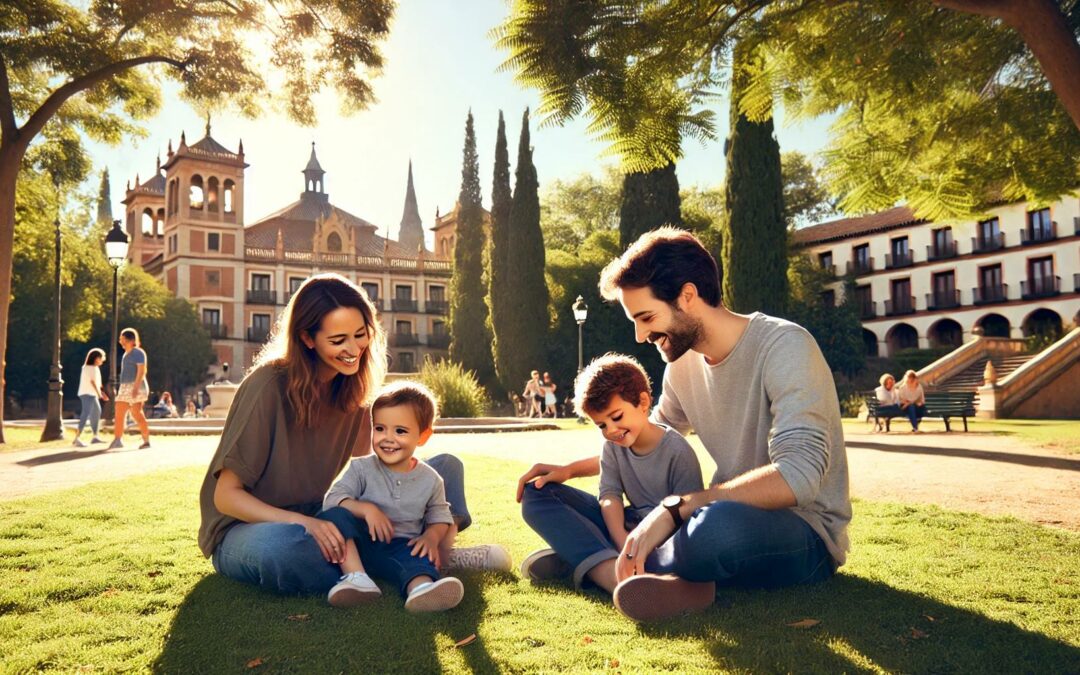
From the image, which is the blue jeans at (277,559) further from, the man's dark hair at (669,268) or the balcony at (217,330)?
the balcony at (217,330)

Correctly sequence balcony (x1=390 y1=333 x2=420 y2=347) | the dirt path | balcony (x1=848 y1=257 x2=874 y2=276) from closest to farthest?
1. the dirt path
2. balcony (x1=848 y1=257 x2=874 y2=276)
3. balcony (x1=390 y1=333 x2=420 y2=347)

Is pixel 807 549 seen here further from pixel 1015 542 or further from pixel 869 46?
pixel 869 46

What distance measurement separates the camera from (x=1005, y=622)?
8.84ft

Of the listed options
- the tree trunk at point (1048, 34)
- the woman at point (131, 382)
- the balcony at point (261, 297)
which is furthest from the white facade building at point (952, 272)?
the woman at point (131, 382)

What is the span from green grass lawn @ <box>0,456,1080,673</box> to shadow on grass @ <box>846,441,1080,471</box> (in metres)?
5.24

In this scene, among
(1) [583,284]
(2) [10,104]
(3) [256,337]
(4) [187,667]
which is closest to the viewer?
(4) [187,667]

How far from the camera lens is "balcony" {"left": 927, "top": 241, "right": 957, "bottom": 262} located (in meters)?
42.4

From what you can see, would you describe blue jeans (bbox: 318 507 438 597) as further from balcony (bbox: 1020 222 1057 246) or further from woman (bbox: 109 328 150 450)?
balcony (bbox: 1020 222 1057 246)


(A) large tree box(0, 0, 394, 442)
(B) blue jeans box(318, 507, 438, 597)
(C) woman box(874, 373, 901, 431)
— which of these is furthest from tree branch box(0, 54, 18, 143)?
(C) woman box(874, 373, 901, 431)

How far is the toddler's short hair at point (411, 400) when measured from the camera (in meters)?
3.37

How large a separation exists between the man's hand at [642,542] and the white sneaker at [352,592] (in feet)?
3.05

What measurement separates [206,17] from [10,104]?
3.28 m

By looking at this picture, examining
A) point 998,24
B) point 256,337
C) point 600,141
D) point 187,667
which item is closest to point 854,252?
point 256,337

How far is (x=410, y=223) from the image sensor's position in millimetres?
99875
